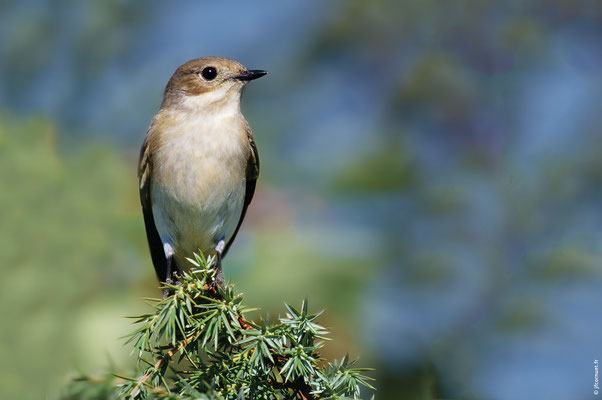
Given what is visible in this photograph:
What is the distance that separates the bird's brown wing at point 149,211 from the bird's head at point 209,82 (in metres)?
0.40

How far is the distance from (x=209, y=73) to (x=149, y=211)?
100 centimetres

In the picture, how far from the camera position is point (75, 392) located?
164 centimetres

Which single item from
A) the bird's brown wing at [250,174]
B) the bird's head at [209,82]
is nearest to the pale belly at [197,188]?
the bird's brown wing at [250,174]

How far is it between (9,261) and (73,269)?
0.36 metres

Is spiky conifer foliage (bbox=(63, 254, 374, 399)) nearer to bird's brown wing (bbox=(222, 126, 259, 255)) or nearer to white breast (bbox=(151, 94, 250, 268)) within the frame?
white breast (bbox=(151, 94, 250, 268))

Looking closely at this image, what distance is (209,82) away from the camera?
14.4 feet

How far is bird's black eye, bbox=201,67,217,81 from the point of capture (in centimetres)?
438

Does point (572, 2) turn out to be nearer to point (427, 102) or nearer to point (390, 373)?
point (427, 102)

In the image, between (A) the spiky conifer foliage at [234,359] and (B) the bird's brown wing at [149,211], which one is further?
(B) the bird's brown wing at [149,211]

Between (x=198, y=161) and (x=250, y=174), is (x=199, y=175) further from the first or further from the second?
(x=250, y=174)

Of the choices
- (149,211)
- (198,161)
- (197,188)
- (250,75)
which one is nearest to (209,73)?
(250,75)

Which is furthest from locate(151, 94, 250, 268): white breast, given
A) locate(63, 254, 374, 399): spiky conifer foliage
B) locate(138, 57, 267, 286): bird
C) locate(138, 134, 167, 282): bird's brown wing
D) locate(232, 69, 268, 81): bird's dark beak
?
locate(63, 254, 374, 399): spiky conifer foliage

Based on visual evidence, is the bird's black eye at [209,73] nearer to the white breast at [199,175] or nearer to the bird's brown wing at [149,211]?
the white breast at [199,175]

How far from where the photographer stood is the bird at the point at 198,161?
163 inches
